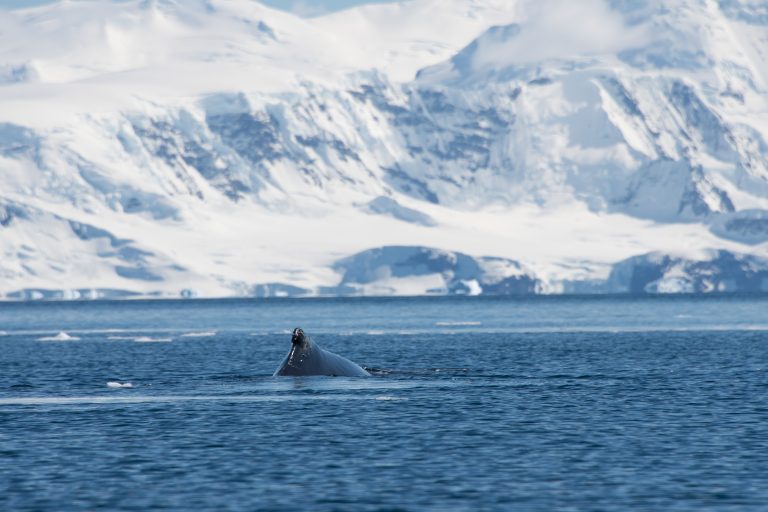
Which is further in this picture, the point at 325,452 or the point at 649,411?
the point at 649,411

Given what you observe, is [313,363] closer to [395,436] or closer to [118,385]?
[118,385]

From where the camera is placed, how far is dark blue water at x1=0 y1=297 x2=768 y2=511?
130 feet

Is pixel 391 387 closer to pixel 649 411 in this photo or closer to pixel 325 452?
pixel 649 411

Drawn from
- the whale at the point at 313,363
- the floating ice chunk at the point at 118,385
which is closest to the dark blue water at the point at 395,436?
the floating ice chunk at the point at 118,385

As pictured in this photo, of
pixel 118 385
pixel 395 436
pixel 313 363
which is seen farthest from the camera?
pixel 313 363

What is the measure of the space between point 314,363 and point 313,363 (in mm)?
43

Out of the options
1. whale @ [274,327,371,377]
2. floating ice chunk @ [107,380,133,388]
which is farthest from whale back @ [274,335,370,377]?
floating ice chunk @ [107,380,133,388]

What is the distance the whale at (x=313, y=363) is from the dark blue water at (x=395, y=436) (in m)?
1.15

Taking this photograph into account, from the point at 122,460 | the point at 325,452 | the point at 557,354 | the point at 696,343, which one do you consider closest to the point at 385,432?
the point at 325,452

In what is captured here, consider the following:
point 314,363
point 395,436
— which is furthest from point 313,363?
point 395,436

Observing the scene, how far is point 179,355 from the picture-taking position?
10481 cm

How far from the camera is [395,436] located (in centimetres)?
5069

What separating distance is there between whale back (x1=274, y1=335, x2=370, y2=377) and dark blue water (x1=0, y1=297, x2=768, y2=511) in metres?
1.15

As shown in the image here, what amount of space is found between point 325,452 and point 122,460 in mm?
5536
